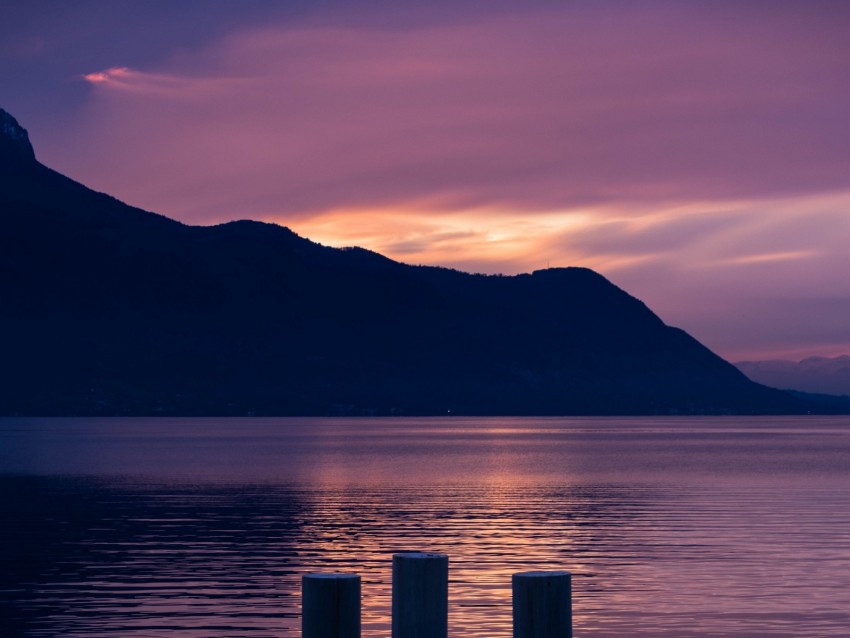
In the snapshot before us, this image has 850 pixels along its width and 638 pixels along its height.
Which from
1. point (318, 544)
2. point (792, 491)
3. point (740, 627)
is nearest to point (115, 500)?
point (318, 544)

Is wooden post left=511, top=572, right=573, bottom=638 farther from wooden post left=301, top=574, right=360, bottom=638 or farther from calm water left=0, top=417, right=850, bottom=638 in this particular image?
calm water left=0, top=417, right=850, bottom=638

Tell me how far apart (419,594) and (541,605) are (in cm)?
130

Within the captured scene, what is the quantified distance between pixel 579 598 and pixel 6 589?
46.6ft

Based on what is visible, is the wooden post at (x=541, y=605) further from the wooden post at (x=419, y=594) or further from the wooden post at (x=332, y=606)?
the wooden post at (x=332, y=606)

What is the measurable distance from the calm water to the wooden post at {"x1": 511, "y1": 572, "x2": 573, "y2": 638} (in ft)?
43.9

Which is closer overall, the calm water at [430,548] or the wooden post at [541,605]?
the wooden post at [541,605]

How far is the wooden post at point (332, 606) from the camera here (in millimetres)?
13781

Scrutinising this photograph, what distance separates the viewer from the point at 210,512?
6012cm

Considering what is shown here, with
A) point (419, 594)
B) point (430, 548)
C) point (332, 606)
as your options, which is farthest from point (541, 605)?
point (430, 548)

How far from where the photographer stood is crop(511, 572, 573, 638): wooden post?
13.6 meters

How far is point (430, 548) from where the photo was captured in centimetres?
4356

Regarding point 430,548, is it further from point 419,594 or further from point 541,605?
point 541,605

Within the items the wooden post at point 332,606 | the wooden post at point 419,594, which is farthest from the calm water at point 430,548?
the wooden post at point 332,606

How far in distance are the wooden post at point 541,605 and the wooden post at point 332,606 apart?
1727mm
